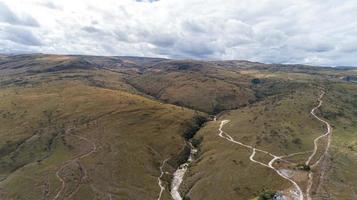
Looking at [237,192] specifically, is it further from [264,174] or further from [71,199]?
[71,199]

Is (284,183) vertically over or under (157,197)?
over

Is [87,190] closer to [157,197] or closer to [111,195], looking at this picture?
[111,195]

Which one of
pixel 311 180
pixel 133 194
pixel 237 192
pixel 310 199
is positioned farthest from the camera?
pixel 133 194

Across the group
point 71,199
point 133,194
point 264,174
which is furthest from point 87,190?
point 264,174

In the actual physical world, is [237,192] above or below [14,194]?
above

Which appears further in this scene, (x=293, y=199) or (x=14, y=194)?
(x=14, y=194)

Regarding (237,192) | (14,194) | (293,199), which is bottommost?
(14,194)

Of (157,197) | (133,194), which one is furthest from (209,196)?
(133,194)

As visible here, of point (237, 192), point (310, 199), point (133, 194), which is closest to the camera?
point (310, 199)

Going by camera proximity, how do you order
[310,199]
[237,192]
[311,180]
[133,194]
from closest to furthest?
[310,199] → [311,180] → [237,192] → [133,194]
